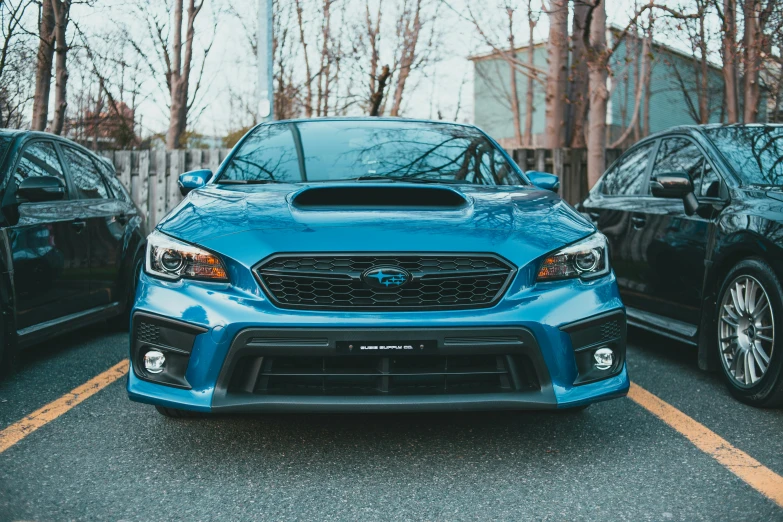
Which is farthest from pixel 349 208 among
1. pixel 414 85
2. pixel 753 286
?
pixel 414 85

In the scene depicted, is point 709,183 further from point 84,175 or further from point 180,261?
point 84,175

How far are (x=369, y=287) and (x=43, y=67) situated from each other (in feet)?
28.3

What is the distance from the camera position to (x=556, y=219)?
383 cm

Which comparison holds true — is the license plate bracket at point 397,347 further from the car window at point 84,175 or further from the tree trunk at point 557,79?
the tree trunk at point 557,79

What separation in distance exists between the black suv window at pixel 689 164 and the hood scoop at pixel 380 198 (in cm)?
210

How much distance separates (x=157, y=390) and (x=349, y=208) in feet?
3.64

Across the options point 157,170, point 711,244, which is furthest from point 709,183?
point 157,170

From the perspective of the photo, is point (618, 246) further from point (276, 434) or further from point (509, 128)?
point (509, 128)

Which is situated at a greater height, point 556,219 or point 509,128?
point 509,128

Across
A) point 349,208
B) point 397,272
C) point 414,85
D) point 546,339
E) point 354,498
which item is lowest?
point 354,498

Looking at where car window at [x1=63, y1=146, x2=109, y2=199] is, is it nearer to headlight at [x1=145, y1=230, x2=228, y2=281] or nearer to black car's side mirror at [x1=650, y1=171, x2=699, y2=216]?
headlight at [x1=145, y1=230, x2=228, y2=281]

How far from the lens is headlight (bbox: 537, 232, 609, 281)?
11.6 ft

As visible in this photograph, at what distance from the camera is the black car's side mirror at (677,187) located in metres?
5.15

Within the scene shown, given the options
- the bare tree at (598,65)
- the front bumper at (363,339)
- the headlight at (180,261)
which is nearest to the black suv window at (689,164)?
the front bumper at (363,339)
